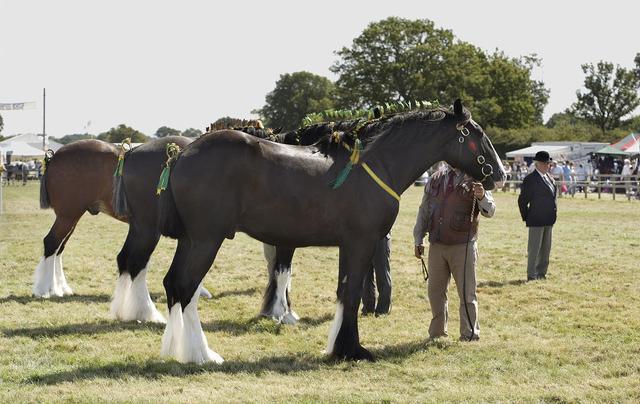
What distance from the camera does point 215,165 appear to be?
24.0ft

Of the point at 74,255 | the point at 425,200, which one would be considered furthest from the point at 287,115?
the point at 425,200

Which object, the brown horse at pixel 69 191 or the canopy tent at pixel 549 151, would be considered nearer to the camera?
the brown horse at pixel 69 191

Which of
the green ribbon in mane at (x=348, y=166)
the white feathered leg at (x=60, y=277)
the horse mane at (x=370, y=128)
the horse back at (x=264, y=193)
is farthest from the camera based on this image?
the white feathered leg at (x=60, y=277)

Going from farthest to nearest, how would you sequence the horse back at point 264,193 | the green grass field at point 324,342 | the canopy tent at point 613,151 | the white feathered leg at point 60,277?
1. the canopy tent at point 613,151
2. the white feathered leg at point 60,277
3. the horse back at point 264,193
4. the green grass field at point 324,342

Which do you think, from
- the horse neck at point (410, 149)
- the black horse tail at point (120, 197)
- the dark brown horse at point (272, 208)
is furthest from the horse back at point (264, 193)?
the black horse tail at point (120, 197)

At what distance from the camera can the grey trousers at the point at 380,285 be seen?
33.4 ft

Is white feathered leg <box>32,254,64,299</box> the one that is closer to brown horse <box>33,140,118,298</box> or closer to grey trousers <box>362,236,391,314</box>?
brown horse <box>33,140,118,298</box>

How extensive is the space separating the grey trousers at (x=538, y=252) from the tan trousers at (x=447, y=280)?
4.73m

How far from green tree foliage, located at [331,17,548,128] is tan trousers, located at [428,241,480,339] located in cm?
6275

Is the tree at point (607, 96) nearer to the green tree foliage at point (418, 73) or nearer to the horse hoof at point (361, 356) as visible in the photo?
the green tree foliage at point (418, 73)

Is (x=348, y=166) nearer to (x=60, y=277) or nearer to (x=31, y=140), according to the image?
(x=60, y=277)

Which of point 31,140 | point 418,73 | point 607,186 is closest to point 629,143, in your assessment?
point 607,186

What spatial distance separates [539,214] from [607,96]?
65534 millimetres

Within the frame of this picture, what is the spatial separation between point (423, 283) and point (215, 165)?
6.34m
